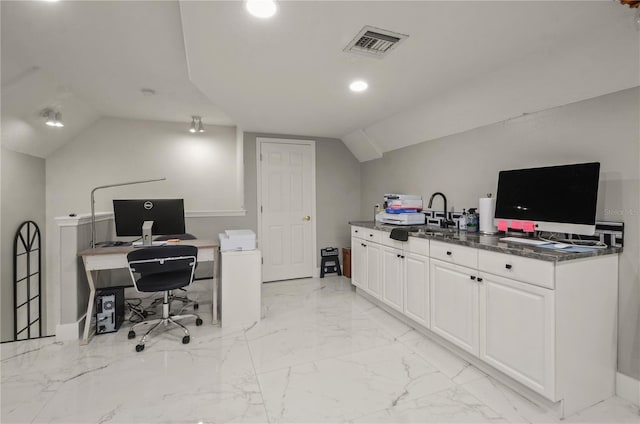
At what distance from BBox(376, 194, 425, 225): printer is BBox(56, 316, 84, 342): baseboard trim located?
126 inches

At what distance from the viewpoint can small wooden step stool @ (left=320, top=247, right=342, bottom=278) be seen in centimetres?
486

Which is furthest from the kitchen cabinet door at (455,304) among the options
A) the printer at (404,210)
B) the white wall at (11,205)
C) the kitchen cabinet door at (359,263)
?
the white wall at (11,205)

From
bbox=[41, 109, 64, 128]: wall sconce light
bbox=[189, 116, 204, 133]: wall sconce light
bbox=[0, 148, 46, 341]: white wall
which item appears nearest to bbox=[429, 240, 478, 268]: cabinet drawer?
bbox=[189, 116, 204, 133]: wall sconce light

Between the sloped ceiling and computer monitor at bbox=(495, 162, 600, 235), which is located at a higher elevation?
the sloped ceiling

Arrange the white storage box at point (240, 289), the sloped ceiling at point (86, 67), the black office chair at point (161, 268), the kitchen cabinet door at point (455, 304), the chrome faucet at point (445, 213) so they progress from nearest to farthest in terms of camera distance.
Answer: the sloped ceiling at point (86, 67) → the kitchen cabinet door at point (455, 304) → the black office chair at point (161, 268) → the white storage box at point (240, 289) → the chrome faucet at point (445, 213)

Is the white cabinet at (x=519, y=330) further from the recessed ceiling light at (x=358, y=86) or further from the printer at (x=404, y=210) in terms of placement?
the recessed ceiling light at (x=358, y=86)

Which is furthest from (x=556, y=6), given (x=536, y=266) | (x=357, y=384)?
(x=357, y=384)

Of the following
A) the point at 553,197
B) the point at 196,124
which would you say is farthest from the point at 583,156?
the point at 196,124

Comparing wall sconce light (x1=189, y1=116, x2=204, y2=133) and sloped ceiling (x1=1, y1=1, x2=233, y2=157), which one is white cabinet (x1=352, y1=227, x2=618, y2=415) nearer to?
sloped ceiling (x1=1, y1=1, x2=233, y2=157)

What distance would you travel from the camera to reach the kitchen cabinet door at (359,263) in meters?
3.73

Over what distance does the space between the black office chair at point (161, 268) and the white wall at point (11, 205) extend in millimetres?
1865

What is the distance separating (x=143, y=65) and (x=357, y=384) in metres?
3.15

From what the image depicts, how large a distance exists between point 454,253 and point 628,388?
4.00 ft

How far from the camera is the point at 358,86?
2.76 m
